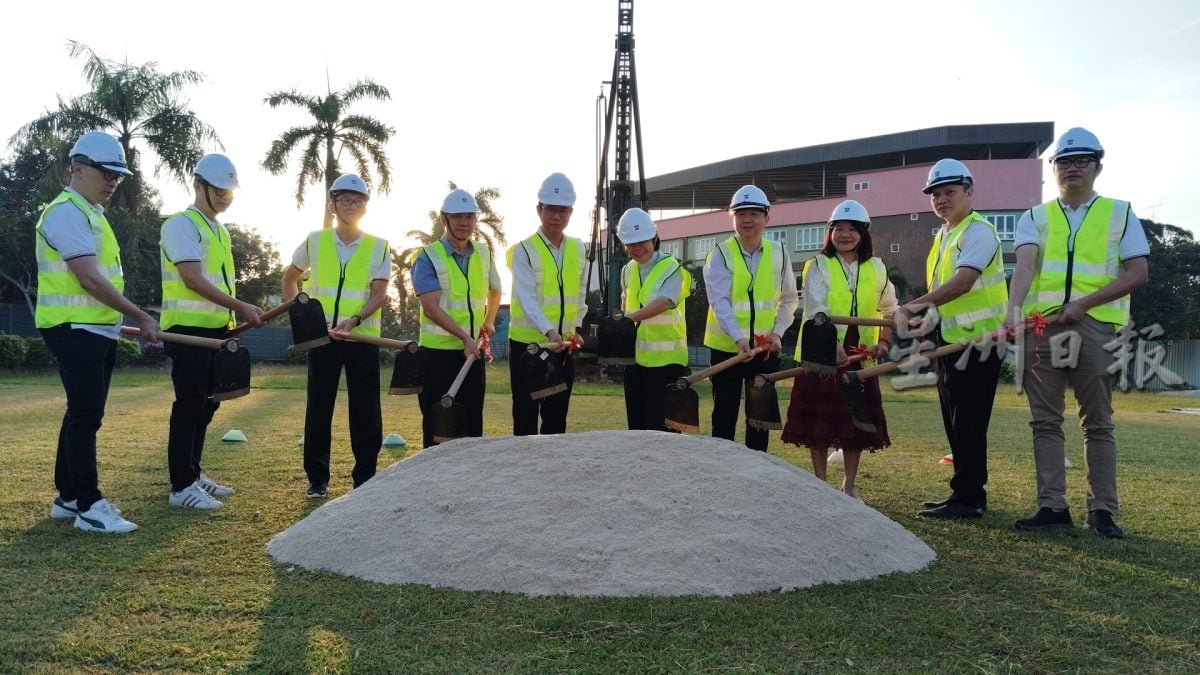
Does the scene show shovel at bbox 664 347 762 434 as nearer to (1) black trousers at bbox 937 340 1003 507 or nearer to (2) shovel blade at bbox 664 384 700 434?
(2) shovel blade at bbox 664 384 700 434

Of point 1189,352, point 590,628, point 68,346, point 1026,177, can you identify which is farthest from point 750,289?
point 1026,177

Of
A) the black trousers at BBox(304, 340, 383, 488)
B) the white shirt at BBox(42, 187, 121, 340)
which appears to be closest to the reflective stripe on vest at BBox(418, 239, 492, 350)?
the black trousers at BBox(304, 340, 383, 488)

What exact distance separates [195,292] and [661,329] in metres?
3.06

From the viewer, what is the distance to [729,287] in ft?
19.2

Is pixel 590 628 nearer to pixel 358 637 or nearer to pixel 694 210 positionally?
pixel 358 637

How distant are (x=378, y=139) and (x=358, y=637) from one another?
2505 centimetres

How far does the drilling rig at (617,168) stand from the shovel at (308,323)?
1812 centimetres

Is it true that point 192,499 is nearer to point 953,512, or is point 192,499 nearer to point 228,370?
point 228,370

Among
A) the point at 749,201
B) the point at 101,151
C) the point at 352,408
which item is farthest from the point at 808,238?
the point at 101,151

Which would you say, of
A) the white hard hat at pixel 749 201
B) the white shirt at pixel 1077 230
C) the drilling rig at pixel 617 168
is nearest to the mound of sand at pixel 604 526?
the white hard hat at pixel 749 201

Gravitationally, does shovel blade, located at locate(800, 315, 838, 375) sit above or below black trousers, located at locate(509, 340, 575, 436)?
above

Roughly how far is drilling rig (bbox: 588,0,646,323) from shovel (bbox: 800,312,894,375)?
18.1 metres

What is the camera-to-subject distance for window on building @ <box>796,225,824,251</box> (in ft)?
156

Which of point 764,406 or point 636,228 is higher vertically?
point 636,228
